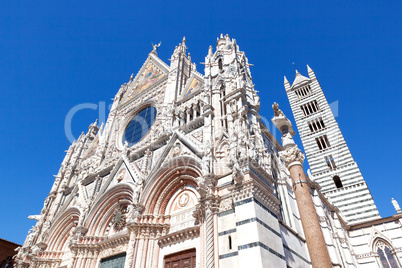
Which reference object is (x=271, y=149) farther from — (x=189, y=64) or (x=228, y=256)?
(x=189, y=64)

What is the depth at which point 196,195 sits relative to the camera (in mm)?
10906

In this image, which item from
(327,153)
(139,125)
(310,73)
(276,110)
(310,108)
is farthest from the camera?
(310,73)

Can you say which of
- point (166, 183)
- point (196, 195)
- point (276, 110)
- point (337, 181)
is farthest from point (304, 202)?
point (337, 181)

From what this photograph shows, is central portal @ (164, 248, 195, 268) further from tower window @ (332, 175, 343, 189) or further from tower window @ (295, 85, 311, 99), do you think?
tower window @ (295, 85, 311, 99)

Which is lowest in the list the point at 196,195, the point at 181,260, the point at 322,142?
the point at 181,260

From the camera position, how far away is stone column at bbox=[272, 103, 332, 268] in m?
7.52

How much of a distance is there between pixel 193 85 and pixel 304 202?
33.7 ft

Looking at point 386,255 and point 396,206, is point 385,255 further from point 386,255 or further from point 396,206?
point 396,206

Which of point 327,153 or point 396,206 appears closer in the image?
point 396,206

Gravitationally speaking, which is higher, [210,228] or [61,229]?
[61,229]

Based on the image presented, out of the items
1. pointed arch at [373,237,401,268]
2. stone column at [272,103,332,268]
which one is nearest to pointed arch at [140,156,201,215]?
stone column at [272,103,332,268]

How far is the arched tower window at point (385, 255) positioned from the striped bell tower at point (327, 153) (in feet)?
11.9

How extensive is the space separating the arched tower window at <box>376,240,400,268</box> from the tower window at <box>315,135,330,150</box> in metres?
11.9

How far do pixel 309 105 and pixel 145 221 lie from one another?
2788 centimetres
